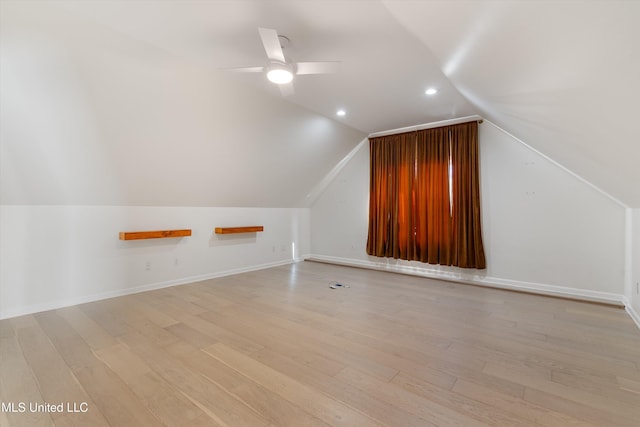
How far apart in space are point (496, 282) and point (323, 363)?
3635 mm

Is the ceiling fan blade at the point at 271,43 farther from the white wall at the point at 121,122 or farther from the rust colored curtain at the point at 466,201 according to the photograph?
the rust colored curtain at the point at 466,201

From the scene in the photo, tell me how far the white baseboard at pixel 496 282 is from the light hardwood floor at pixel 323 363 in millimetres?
331

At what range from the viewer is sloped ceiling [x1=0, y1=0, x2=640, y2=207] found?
1.54 m

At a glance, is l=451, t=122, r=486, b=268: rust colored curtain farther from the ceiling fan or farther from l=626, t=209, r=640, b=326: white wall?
the ceiling fan

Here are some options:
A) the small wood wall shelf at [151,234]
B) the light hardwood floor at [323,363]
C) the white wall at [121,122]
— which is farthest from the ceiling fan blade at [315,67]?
A: the small wood wall shelf at [151,234]

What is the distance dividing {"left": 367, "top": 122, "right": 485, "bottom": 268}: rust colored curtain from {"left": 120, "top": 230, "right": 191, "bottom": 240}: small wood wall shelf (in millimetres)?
3499

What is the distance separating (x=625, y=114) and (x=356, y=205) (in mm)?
4802

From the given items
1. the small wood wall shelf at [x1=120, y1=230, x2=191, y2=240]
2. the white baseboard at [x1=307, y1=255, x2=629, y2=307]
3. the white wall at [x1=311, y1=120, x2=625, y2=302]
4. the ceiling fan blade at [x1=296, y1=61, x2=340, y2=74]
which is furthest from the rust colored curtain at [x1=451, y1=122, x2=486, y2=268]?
the small wood wall shelf at [x1=120, y1=230, x2=191, y2=240]

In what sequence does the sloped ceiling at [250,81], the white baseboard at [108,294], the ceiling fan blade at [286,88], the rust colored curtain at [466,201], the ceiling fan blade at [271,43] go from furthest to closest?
the rust colored curtain at [466,201] < the white baseboard at [108,294] < the ceiling fan blade at [286,88] < the ceiling fan blade at [271,43] < the sloped ceiling at [250,81]

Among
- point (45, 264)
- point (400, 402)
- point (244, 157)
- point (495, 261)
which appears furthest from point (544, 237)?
point (45, 264)

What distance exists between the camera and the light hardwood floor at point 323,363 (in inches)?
64.8

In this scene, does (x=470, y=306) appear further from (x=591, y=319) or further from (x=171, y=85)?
(x=171, y=85)

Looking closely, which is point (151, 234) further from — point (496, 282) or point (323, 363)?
point (496, 282)

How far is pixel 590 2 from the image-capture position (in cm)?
103
